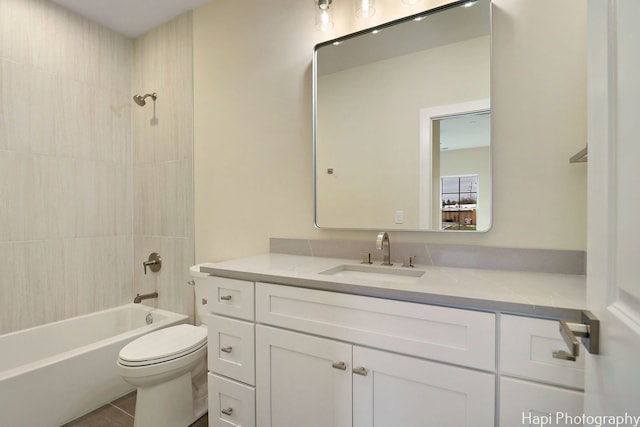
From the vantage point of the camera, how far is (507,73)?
1.28 m

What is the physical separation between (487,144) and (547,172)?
0.83 ft

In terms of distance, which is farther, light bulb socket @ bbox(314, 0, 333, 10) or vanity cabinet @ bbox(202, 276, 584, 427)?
light bulb socket @ bbox(314, 0, 333, 10)

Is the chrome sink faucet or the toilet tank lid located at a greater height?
the chrome sink faucet

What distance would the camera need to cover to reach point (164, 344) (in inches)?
62.5

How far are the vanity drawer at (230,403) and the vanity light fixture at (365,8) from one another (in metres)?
1.87

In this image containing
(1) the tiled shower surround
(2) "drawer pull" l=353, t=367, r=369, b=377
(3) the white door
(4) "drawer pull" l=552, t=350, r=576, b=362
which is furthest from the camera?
(1) the tiled shower surround

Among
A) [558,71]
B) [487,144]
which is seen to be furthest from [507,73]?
[487,144]

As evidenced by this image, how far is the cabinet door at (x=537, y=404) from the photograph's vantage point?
761mm

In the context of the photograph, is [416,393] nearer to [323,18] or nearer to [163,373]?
[163,373]

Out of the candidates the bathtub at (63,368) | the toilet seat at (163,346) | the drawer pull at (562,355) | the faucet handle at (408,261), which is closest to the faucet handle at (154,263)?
the bathtub at (63,368)

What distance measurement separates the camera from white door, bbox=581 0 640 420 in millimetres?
396

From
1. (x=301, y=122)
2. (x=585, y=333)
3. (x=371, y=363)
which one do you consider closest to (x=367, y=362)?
(x=371, y=363)

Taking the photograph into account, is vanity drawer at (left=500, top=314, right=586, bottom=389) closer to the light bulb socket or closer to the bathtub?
the light bulb socket

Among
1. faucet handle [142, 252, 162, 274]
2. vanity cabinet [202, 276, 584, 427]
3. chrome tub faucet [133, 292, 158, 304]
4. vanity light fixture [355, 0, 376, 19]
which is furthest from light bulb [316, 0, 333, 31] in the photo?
chrome tub faucet [133, 292, 158, 304]
